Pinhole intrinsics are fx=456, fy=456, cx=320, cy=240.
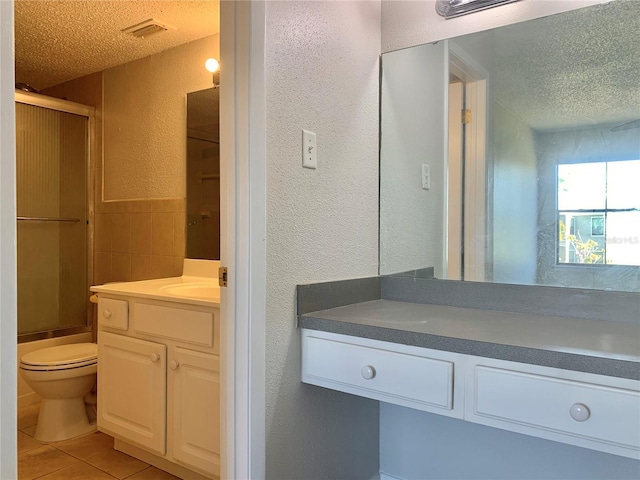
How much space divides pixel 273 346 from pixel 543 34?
128cm

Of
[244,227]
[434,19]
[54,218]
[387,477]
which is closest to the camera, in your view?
[244,227]

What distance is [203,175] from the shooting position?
236 cm

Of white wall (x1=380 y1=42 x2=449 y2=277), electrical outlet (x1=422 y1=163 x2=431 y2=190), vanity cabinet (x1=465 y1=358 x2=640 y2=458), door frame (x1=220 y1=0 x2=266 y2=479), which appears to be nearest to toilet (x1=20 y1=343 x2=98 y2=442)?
door frame (x1=220 y1=0 x2=266 y2=479)

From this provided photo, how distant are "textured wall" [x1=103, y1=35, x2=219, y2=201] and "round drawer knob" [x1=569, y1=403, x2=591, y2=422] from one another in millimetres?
2043

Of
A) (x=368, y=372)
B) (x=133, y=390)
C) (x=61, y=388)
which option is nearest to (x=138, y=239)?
(x=61, y=388)

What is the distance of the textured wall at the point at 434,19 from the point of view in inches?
56.9

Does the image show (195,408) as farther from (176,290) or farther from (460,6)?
(460,6)

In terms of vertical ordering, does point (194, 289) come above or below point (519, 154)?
below

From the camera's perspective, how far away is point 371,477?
5.56ft

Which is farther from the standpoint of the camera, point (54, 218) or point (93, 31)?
point (54, 218)

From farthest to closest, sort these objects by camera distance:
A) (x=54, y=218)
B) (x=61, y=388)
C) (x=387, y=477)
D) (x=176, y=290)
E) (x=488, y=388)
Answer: (x=54, y=218)
(x=61, y=388)
(x=176, y=290)
(x=387, y=477)
(x=488, y=388)

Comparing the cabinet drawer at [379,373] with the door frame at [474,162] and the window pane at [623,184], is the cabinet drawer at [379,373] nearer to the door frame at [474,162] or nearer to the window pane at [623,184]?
the door frame at [474,162]

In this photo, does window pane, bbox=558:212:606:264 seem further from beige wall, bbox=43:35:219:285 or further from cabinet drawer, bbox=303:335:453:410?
beige wall, bbox=43:35:219:285

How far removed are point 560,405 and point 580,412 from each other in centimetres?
4
